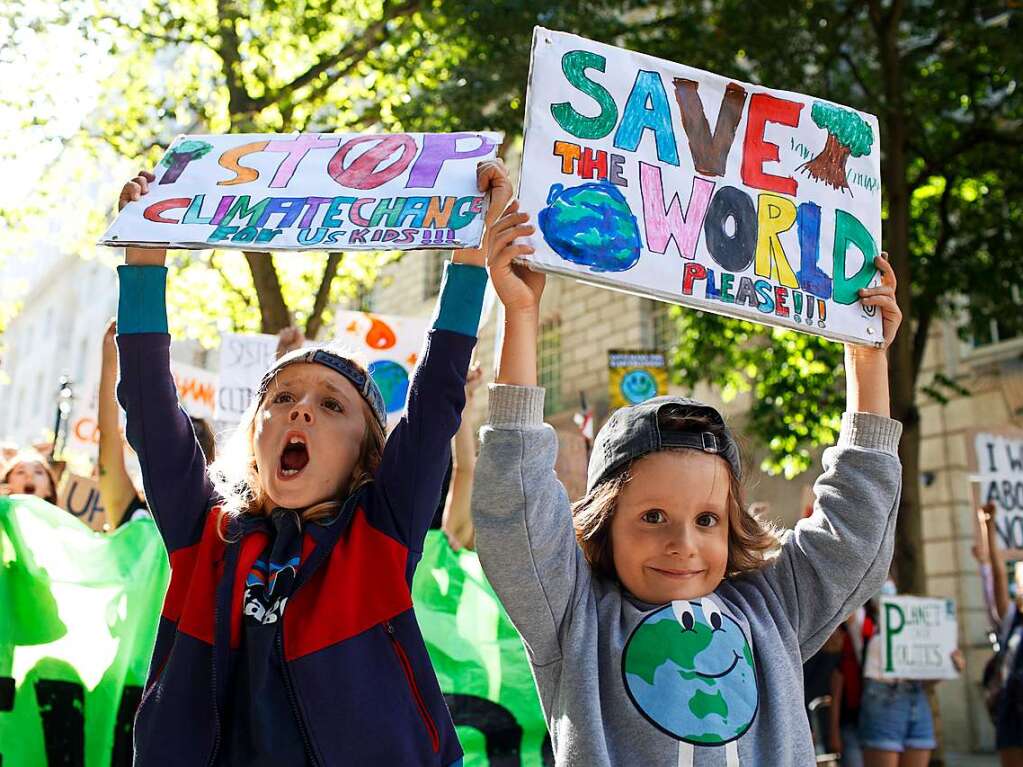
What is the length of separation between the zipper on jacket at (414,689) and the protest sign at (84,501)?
5.22m

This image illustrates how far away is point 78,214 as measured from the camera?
44.6 ft

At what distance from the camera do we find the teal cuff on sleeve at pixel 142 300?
223 cm

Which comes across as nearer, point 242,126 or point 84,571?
point 84,571

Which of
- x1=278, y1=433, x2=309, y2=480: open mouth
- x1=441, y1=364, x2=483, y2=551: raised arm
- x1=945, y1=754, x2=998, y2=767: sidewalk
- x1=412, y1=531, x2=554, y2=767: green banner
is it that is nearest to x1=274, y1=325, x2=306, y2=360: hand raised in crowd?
x1=441, y1=364, x2=483, y2=551: raised arm

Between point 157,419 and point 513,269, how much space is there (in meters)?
0.78

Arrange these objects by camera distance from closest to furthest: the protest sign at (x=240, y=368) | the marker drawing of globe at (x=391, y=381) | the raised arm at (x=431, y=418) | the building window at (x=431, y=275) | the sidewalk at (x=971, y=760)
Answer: the raised arm at (x=431, y=418) → the marker drawing of globe at (x=391, y=381) → the protest sign at (x=240, y=368) → the sidewalk at (x=971, y=760) → the building window at (x=431, y=275)

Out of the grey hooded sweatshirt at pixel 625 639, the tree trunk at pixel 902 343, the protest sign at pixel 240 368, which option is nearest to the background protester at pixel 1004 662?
the tree trunk at pixel 902 343

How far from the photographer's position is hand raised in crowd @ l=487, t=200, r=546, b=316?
6.88ft

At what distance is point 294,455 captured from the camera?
7.25 feet

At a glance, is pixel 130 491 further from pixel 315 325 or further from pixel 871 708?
pixel 315 325

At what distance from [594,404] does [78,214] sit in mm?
8624

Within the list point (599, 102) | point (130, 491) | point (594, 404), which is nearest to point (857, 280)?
point (599, 102)

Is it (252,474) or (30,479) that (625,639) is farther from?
(30,479)

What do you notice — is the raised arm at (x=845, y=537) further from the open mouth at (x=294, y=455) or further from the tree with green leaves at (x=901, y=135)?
the tree with green leaves at (x=901, y=135)
